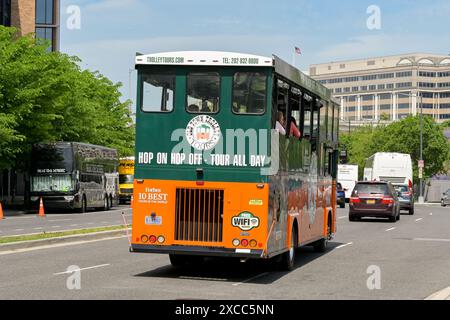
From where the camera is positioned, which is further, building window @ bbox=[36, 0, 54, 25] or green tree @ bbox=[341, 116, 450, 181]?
green tree @ bbox=[341, 116, 450, 181]

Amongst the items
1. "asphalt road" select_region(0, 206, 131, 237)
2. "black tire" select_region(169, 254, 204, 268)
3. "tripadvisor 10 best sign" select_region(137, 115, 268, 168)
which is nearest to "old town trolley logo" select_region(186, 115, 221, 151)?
"tripadvisor 10 best sign" select_region(137, 115, 268, 168)

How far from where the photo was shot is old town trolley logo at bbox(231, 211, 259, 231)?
45.3 feet

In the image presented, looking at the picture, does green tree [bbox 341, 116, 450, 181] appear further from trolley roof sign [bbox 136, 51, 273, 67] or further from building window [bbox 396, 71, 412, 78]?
building window [bbox 396, 71, 412, 78]

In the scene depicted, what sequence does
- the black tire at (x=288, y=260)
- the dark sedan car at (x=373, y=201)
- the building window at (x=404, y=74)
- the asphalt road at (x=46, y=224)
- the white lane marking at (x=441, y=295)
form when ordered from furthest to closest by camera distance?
the building window at (x=404, y=74), the dark sedan car at (x=373, y=201), the asphalt road at (x=46, y=224), the black tire at (x=288, y=260), the white lane marking at (x=441, y=295)

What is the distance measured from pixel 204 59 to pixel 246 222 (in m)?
2.69

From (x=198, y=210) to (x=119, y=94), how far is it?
2340 inches

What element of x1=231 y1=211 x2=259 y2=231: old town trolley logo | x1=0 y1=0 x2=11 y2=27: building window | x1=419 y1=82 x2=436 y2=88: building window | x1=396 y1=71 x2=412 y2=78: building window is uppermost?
x1=396 y1=71 x2=412 y2=78: building window

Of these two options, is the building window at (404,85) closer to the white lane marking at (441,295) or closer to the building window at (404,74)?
the building window at (404,74)

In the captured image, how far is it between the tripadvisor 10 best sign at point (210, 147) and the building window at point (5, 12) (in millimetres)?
56317

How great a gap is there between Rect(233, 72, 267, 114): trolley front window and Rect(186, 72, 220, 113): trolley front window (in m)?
0.31

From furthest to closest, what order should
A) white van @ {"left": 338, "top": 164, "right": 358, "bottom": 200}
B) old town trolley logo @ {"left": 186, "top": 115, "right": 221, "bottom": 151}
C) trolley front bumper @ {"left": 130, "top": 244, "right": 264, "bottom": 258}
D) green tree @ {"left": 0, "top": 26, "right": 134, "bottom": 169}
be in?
1. white van @ {"left": 338, "top": 164, "right": 358, "bottom": 200}
2. green tree @ {"left": 0, "top": 26, "right": 134, "bottom": 169}
3. old town trolley logo @ {"left": 186, "top": 115, "right": 221, "bottom": 151}
4. trolley front bumper @ {"left": 130, "top": 244, "right": 264, "bottom": 258}

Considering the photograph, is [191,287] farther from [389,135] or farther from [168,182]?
[389,135]

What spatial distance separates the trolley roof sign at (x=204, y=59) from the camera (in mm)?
13898

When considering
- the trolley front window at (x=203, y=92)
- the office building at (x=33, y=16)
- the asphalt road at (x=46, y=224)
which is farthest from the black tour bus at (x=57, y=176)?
the trolley front window at (x=203, y=92)
